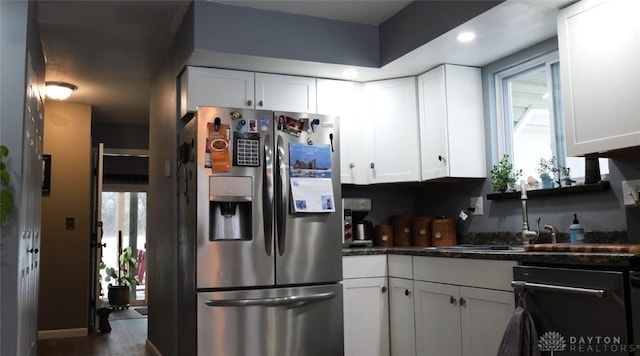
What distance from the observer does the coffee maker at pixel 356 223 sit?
12.2 ft

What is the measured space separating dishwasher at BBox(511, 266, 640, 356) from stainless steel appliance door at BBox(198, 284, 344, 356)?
1.15 meters

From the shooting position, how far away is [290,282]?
3.02 metres

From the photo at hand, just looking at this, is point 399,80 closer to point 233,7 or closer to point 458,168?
point 458,168

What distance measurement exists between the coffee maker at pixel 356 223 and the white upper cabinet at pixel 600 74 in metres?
1.54

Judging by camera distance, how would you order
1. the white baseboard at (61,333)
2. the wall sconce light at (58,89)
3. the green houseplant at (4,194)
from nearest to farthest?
the green houseplant at (4,194)
the wall sconce light at (58,89)
the white baseboard at (61,333)

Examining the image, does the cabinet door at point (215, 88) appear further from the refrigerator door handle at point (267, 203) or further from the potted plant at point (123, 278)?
the potted plant at point (123, 278)

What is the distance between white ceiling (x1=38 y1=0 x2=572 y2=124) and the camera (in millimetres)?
2871

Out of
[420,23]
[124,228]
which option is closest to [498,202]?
[420,23]

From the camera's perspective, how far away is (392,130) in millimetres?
Result: 3771

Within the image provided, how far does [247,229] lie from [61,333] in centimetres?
357

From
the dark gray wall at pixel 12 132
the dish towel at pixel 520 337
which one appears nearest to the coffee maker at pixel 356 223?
the dish towel at pixel 520 337

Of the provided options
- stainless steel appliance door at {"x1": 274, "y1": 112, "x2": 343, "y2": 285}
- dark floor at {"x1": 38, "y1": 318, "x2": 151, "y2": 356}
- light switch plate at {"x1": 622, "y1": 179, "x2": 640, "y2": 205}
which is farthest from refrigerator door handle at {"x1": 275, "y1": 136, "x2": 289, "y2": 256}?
dark floor at {"x1": 38, "y1": 318, "x2": 151, "y2": 356}

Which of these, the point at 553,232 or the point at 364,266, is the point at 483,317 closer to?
the point at 553,232

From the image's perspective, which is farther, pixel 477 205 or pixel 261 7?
pixel 477 205
